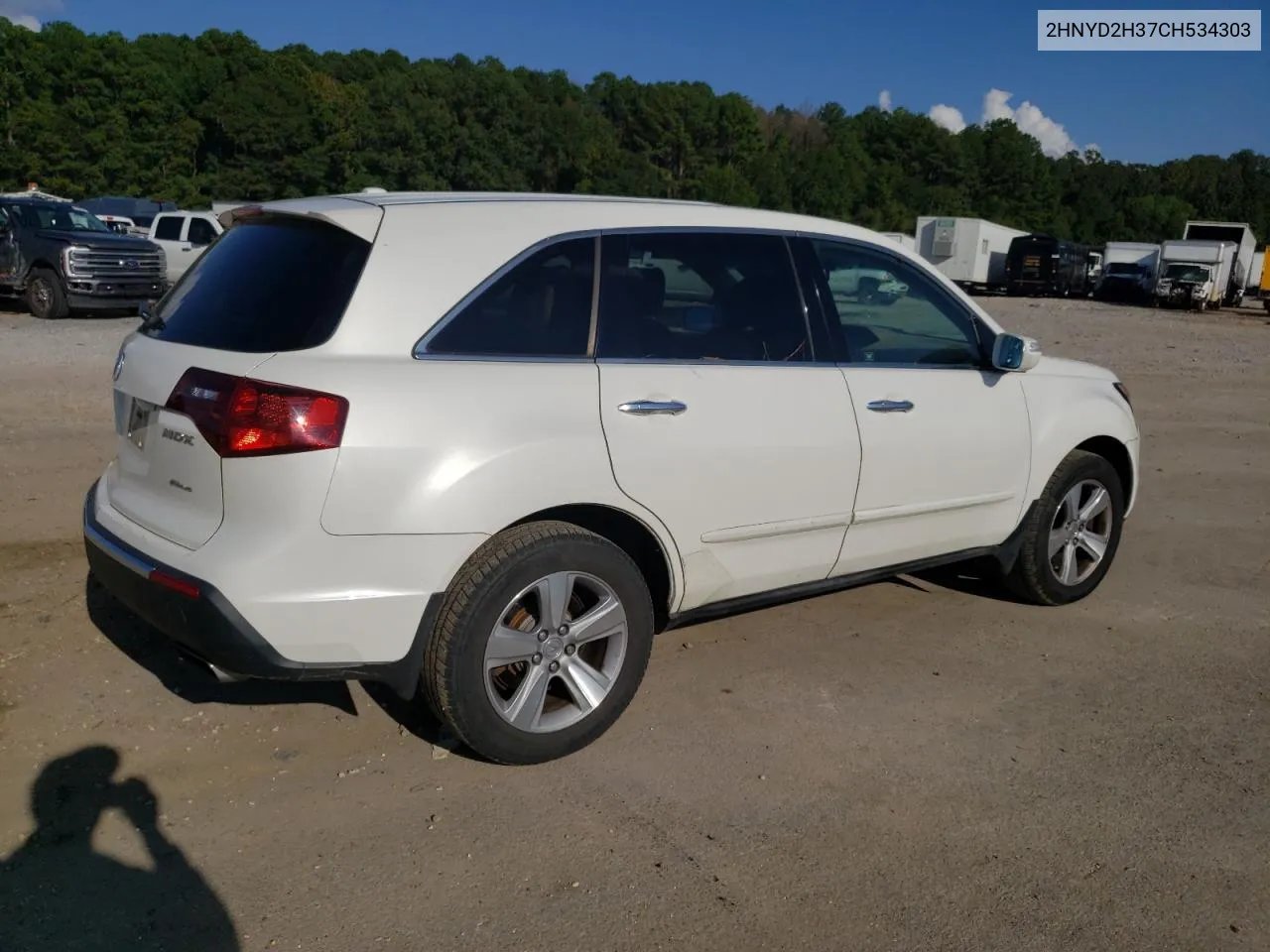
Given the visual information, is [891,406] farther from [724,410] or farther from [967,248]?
[967,248]

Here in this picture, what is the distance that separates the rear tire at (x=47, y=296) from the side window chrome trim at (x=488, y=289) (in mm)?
16358

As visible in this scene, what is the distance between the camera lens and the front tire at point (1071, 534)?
17.1 feet

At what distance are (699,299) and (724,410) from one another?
48 cm

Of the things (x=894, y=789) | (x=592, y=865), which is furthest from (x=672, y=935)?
(x=894, y=789)

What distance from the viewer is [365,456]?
10.4 feet

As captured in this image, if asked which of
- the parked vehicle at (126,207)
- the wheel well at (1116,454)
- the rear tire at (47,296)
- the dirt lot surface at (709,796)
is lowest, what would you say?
the dirt lot surface at (709,796)

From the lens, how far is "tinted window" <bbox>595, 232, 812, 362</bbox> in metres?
3.86

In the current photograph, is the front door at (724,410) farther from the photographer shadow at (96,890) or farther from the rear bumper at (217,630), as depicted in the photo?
the photographer shadow at (96,890)

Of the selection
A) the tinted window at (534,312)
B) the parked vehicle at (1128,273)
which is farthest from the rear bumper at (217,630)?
the parked vehicle at (1128,273)

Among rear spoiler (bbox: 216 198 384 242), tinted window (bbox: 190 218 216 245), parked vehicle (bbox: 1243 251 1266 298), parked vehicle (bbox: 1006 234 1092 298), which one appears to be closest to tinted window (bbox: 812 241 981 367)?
rear spoiler (bbox: 216 198 384 242)

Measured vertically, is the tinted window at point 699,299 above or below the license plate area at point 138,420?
above

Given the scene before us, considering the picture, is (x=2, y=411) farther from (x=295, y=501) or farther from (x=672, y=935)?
(x=672, y=935)

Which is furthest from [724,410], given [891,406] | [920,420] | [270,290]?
[270,290]

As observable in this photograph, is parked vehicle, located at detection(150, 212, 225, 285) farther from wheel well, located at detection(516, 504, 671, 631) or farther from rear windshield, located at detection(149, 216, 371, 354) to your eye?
wheel well, located at detection(516, 504, 671, 631)
